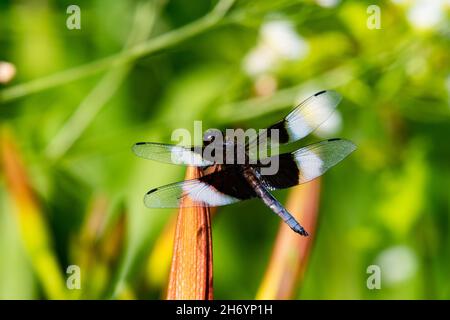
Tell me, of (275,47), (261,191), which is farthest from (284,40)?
(261,191)

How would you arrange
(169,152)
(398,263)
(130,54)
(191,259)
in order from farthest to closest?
(398,263), (130,54), (169,152), (191,259)

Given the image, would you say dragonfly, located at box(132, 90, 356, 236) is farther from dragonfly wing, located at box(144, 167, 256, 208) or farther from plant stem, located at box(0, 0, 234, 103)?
plant stem, located at box(0, 0, 234, 103)

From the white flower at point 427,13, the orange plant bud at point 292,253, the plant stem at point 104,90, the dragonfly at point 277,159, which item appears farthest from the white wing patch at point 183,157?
the white flower at point 427,13

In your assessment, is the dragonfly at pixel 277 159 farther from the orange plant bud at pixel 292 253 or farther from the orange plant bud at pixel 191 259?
the orange plant bud at pixel 191 259

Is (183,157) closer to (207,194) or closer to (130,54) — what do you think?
(207,194)

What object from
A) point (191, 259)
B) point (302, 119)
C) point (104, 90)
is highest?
point (104, 90)

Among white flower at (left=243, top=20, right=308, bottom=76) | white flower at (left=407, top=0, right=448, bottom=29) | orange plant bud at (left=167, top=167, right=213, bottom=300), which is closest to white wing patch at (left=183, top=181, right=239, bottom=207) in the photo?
orange plant bud at (left=167, top=167, right=213, bottom=300)

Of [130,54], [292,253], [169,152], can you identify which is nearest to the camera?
[292,253]
